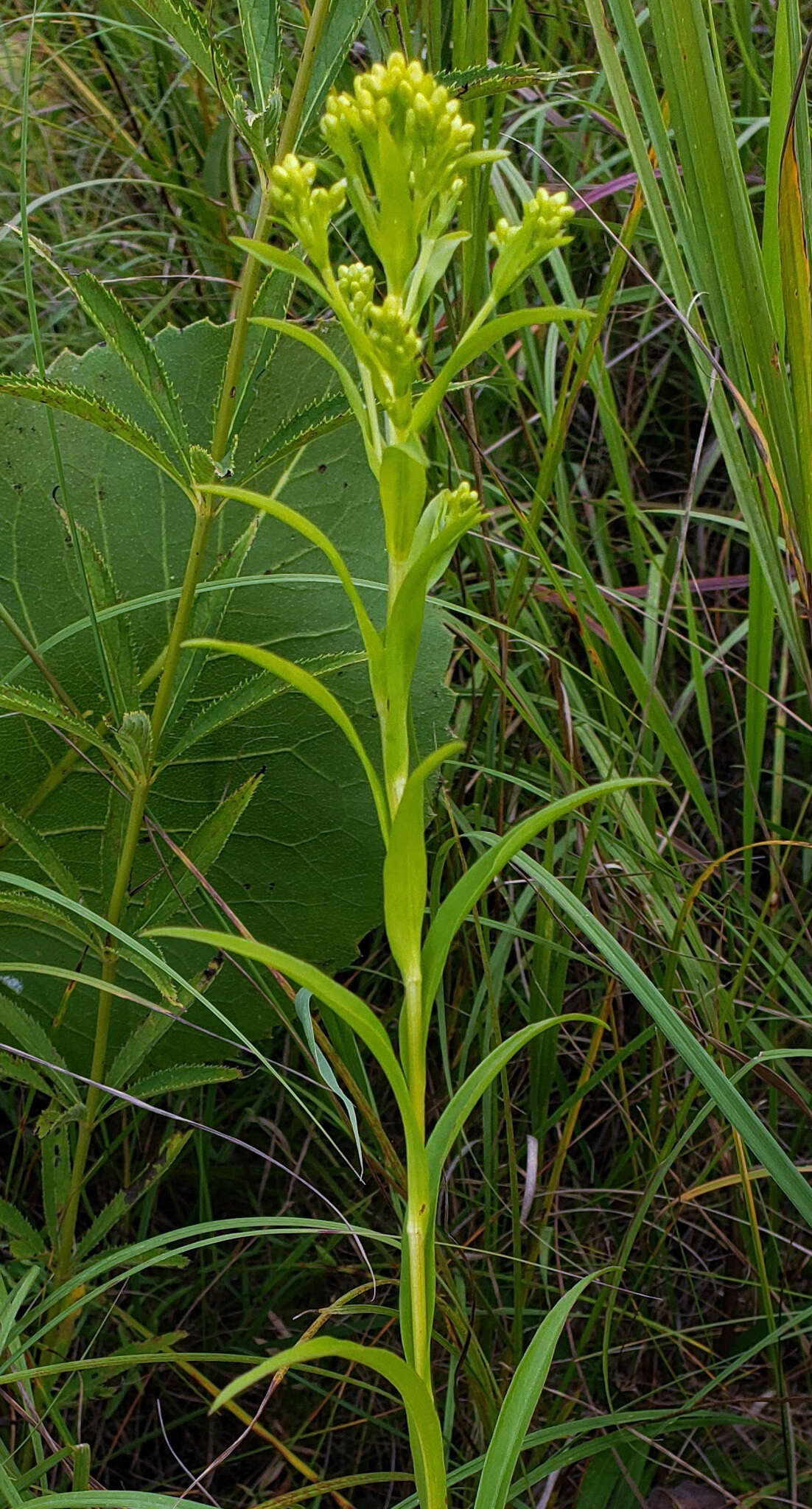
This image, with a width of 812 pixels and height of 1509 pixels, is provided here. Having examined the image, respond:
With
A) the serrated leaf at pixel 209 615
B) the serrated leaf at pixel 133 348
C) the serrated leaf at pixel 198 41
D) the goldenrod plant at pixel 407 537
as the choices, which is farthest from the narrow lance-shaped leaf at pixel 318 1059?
the serrated leaf at pixel 198 41

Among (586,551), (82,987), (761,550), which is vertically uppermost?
(761,550)

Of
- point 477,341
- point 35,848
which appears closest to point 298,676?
point 477,341

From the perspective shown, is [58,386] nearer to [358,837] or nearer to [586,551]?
[358,837]

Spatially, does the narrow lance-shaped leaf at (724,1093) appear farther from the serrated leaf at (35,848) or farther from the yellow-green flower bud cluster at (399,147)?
the yellow-green flower bud cluster at (399,147)

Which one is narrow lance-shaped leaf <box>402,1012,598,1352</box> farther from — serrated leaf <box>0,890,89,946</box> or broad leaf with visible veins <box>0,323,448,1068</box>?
broad leaf with visible veins <box>0,323,448,1068</box>

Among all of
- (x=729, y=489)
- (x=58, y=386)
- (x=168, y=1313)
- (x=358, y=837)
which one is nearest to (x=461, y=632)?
(x=358, y=837)
